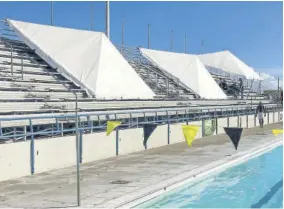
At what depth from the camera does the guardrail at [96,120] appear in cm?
1139

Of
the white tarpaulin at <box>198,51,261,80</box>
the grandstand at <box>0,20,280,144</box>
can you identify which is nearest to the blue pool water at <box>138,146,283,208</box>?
the grandstand at <box>0,20,280,144</box>

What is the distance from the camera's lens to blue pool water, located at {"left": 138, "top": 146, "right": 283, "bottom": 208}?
866cm

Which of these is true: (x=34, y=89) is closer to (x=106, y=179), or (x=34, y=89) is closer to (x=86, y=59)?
(x=86, y=59)

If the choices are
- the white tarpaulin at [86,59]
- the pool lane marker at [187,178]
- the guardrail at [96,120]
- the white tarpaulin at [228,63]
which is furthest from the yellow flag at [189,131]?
the white tarpaulin at [228,63]

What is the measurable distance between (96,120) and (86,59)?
39.5 feet

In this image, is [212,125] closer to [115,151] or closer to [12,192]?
[115,151]

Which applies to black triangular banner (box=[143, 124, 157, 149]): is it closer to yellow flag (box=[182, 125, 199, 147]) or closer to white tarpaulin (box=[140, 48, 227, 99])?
yellow flag (box=[182, 125, 199, 147])

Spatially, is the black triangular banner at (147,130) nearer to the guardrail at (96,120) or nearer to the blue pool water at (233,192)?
the guardrail at (96,120)

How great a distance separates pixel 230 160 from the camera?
13391 millimetres

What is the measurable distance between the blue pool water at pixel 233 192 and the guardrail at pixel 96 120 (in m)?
3.90

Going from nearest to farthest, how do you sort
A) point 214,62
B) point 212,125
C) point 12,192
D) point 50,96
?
point 12,192 → point 50,96 → point 212,125 → point 214,62

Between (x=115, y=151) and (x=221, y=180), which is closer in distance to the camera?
(x=221, y=180)

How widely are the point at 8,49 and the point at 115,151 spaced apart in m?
11.7

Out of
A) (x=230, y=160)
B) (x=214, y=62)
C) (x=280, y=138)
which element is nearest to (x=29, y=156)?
(x=230, y=160)
